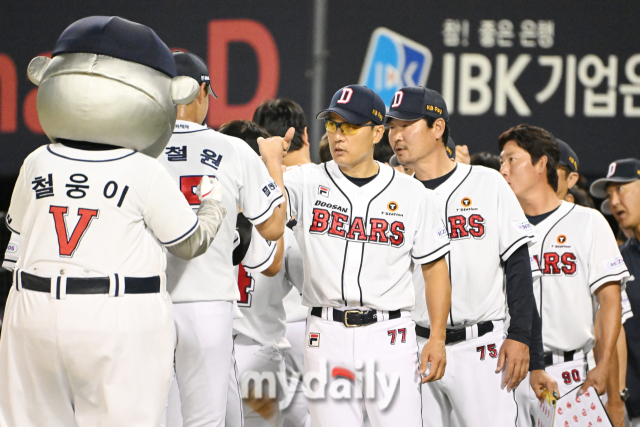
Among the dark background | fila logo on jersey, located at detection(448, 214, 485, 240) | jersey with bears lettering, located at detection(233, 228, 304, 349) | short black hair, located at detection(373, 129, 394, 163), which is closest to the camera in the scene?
fila logo on jersey, located at detection(448, 214, 485, 240)

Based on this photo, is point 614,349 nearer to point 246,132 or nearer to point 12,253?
point 246,132

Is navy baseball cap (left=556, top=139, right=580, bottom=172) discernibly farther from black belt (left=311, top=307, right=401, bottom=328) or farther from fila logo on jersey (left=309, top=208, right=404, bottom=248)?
black belt (left=311, top=307, right=401, bottom=328)

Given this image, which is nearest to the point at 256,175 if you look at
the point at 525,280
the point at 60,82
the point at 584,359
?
the point at 60,82

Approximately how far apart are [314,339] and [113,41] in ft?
4.21

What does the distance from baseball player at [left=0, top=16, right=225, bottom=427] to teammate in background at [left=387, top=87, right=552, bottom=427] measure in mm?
1273

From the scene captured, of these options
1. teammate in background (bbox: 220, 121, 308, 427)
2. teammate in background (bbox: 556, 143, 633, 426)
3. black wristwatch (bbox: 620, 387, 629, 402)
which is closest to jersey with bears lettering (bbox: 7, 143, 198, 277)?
teammate in background (bbox: 220, 121, 308, 427)

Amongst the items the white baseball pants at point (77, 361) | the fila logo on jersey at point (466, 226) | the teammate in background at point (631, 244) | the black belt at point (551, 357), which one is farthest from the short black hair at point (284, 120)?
the white baseball pants at point (77, 361)

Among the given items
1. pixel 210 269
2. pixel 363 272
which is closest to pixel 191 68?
pixel 210 269

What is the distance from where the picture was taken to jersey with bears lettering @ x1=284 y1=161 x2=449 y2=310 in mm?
2791

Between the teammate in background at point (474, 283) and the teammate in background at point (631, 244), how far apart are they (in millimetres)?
1271

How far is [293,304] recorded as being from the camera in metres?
4.05

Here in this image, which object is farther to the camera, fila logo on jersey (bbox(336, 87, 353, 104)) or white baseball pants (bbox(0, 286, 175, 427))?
fila logo on jersey (bbox(336, 87, 353, 104))

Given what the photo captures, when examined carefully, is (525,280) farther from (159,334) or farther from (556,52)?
(556,52)

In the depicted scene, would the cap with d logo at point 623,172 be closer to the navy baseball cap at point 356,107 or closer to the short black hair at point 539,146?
the short black hair at point 539,146
